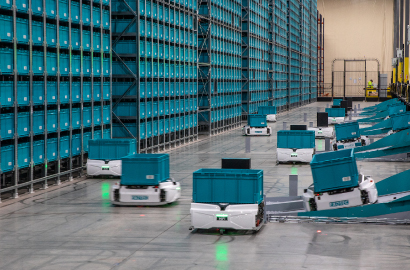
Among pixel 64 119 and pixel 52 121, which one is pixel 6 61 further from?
pixel 64 119

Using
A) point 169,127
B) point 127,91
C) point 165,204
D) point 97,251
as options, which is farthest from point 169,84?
point 97,251

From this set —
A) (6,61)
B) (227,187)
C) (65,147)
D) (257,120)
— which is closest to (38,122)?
(65,147)

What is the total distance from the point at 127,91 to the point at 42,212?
12407 mm

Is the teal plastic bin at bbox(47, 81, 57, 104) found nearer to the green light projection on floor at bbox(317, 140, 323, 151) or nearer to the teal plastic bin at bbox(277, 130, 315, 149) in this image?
the teal plastic bin at bbox(277, 130, 315, 149)

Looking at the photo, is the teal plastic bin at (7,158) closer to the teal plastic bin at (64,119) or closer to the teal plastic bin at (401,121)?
the teal plastic bin at (64,119)

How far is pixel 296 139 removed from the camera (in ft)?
90.8

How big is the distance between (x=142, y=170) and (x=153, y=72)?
45.5 ft

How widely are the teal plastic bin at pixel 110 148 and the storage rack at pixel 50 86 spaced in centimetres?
78

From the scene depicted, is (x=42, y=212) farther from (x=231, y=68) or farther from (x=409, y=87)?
(x=409, y=87)

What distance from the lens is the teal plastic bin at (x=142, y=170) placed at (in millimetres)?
17234

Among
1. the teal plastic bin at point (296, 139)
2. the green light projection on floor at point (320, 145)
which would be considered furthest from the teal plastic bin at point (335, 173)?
the green light projection on floor at point (320, 145)

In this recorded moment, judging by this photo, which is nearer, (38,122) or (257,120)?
(38,122)

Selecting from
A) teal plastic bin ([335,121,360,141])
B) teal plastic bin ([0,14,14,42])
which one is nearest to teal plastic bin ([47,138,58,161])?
teal plastic bin ([0,14,14,42])

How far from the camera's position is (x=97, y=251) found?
40.7 ft
